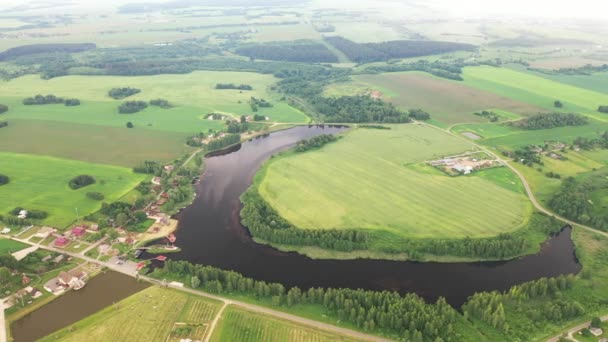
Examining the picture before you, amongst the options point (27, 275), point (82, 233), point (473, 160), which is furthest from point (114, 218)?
point (473, 160)

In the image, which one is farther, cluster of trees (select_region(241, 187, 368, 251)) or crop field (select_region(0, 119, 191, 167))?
crop field (select_region(0, 119, 191, 167))

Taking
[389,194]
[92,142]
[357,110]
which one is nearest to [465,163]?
[389,194]

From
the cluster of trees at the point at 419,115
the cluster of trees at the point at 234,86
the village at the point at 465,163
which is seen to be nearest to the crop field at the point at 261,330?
the village at the point at 465,163

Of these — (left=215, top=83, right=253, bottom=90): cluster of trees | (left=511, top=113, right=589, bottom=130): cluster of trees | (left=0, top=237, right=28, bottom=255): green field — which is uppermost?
(left=215, top=83, right=253, bottom=90): cluster of trees

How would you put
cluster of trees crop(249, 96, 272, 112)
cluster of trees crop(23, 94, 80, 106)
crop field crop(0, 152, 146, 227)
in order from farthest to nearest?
1. cluster of trees crop(23, 94, 80, 106)
2. cluster of trees crop(249, 96, 272, 112)
3. crop field crop(0, 152, 146, 227)

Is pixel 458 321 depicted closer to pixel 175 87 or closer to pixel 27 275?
pixel 27 275

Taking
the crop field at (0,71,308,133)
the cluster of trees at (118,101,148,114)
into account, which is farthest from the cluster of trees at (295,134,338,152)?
the cluster of trees at (118,101,148,114)

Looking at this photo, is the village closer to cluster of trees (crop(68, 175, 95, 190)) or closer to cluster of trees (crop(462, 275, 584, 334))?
cluster of trees (crop(462, 275, 584, 334))
